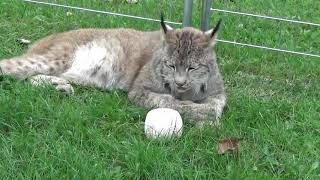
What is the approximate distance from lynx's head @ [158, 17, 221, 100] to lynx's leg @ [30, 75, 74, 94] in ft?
2.63

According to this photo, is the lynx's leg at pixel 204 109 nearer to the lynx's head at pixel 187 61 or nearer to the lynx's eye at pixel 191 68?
the lynx's head at pixel 187 61

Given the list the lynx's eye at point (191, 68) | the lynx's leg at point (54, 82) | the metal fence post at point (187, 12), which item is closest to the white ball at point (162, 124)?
the lynx's eye at point (191, 68)

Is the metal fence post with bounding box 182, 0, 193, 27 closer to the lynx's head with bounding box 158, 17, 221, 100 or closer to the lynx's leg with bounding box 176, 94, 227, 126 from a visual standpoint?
the lynx's head with bounding box 158, 17, 221, 100

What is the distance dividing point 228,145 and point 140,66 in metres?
1.53

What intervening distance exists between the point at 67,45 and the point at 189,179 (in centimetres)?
228

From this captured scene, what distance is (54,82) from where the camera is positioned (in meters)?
5.23

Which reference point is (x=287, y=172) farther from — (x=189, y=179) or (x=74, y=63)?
(x=74, y=63)

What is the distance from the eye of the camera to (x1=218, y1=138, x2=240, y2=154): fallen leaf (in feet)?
13.5

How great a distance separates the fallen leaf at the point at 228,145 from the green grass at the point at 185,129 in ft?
0.16

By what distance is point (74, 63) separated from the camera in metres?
5.59

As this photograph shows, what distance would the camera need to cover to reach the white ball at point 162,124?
4.25 metres

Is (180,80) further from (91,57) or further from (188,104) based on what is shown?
(91,57)

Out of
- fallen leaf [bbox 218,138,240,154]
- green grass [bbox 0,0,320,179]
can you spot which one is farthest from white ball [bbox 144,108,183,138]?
fallen leaf [bbox 218,138,240,154]

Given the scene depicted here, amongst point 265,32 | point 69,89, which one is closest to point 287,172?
point 69,89
